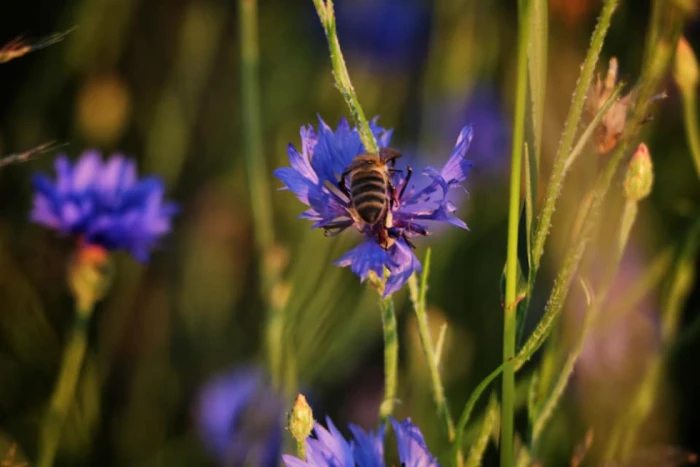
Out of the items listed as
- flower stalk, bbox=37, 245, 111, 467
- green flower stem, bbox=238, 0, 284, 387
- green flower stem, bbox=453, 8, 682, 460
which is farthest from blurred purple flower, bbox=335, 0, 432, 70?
green flower stem, bbox=453, 8, 682, 460

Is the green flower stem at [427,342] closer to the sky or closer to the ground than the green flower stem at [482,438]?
closer to the sky

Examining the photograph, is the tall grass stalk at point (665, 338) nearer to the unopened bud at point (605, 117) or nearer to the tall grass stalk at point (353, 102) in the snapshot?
the unopened bud at point (605, 117)

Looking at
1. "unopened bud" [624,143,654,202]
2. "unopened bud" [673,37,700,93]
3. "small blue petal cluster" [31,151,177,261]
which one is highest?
"small blue petal cluster" [31,151,177,261]

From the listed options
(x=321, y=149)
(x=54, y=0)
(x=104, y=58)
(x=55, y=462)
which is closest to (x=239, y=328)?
(x=55, y=462)

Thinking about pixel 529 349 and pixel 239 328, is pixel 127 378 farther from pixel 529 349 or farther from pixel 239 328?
pixel 529 349

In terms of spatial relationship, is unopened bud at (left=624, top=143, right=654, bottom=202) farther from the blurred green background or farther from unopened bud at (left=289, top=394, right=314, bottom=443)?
unopened bud at (left=289, top=394, right=314, bottom=443)

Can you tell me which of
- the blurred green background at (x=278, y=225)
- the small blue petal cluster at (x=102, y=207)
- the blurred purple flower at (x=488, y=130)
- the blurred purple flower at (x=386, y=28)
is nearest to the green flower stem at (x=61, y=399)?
the small blue petal cluster at (x=102, y=207)

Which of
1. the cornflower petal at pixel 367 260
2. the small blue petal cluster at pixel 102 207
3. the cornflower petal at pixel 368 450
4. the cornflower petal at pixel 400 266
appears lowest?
the cornflower petal at pixel 368 450
